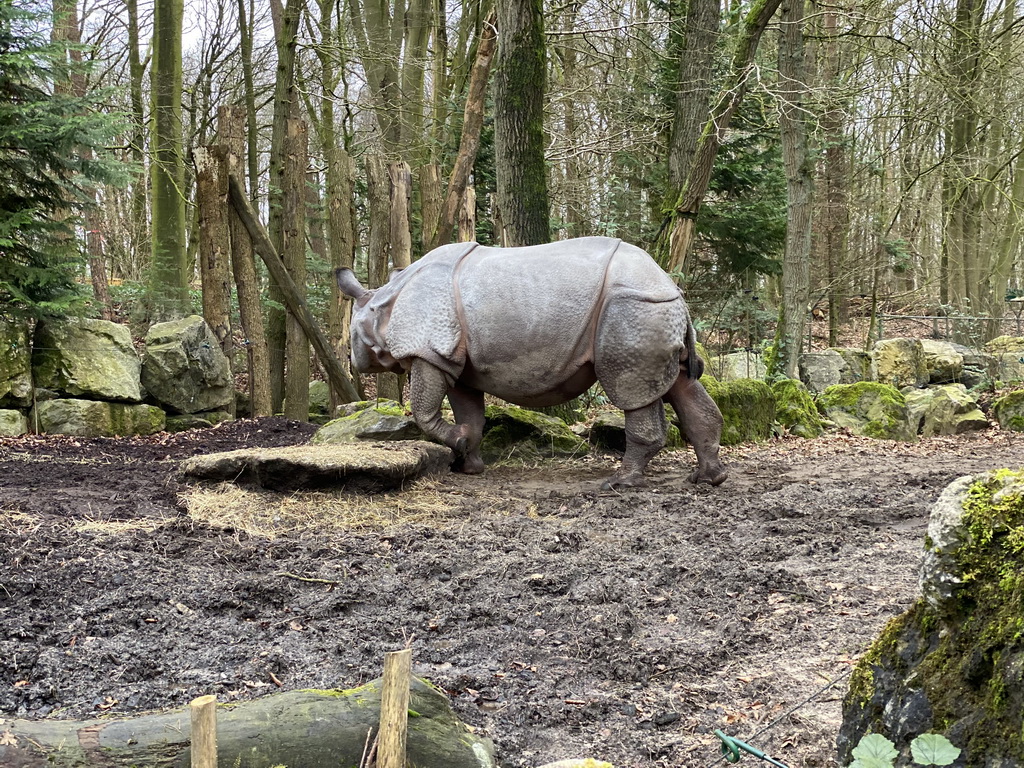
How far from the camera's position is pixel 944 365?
49.0ft

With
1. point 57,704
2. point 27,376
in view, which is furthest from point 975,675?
point 27,376

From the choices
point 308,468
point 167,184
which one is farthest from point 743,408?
point 167,184

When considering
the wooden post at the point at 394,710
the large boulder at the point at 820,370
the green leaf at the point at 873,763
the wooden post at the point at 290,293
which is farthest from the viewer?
the large boulder at the point at 820,370

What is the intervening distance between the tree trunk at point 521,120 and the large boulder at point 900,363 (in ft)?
25.5

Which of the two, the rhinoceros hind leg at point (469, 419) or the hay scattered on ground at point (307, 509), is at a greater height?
the rhinoceros hind leg at point (469, 419)

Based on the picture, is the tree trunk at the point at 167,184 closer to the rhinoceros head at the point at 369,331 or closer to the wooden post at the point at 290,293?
the wooden post at the point at 290,293

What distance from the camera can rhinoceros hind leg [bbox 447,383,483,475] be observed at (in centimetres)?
775

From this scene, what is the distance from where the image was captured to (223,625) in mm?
4055

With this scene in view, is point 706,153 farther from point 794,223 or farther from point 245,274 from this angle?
point 245,274

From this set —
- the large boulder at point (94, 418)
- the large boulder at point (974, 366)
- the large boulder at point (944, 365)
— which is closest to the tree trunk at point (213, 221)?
the large boulder at point (94, 418)

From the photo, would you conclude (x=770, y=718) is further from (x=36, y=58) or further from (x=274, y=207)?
(x=274, y=207)

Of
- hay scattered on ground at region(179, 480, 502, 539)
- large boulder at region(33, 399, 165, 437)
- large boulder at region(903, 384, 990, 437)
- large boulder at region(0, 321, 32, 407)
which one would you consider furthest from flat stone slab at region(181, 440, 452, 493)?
large boulder at region(903, 384, 990, 437)

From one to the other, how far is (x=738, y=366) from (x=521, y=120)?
724cm

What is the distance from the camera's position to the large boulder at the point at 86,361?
9.54 metres
